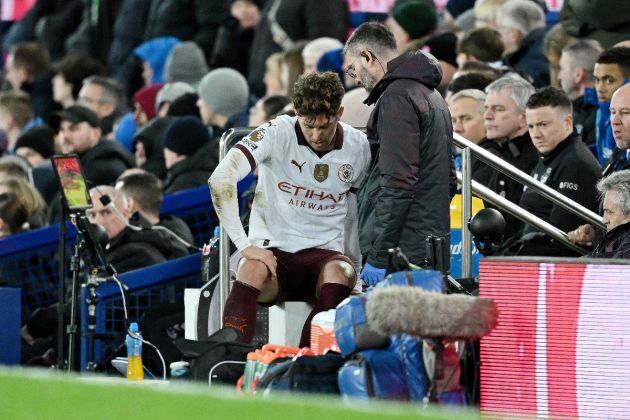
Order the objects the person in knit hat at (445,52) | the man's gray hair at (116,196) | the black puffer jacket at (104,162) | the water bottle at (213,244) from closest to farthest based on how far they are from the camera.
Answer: the water bottle at (213,244) < the man's gray hair at (116,196) < the person in knit hat at (445,52) < the black puffer jacket at (104,162)

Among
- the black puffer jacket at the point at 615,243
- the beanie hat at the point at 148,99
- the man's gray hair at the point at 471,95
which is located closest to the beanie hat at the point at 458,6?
the beanie hat at the point at 148,99

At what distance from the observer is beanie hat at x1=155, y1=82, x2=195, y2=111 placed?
45.4 feet

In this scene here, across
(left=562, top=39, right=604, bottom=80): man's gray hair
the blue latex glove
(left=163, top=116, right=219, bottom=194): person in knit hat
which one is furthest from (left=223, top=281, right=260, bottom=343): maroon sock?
(left=163, top=116, right=219, bottom=194): person in knit hat

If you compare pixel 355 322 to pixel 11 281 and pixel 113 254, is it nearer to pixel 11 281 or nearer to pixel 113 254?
pixel 113 254

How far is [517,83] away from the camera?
9.76m

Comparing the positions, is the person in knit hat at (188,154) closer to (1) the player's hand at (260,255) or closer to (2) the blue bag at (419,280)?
(1) the player's hand at (260,255)

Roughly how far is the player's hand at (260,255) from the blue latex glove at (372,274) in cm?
44

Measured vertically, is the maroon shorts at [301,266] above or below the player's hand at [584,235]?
below

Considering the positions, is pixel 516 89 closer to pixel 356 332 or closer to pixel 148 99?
pixel 356 332

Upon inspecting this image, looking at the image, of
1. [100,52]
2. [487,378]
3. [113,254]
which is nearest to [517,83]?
[113,254]

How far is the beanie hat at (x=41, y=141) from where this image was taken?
45.1 feet

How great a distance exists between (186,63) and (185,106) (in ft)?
4.46

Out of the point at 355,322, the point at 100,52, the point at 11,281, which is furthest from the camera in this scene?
the point at 100,52

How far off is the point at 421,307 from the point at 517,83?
3841 millimetres
